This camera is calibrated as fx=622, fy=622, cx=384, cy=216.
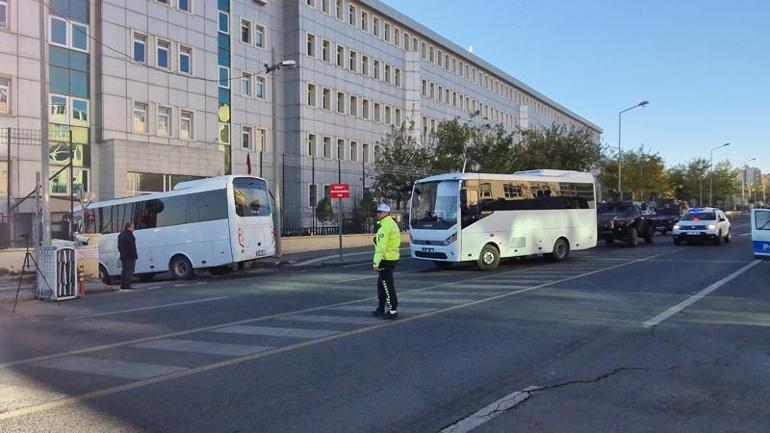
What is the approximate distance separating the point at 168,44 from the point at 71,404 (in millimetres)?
32809

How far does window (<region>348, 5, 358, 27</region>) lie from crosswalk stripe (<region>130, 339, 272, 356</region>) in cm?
4514

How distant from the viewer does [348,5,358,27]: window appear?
165ft

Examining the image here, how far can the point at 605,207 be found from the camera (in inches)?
1147

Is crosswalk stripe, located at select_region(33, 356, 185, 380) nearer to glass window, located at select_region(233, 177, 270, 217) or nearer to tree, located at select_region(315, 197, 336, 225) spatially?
glass window, located at select_region(233, 177, 270, 217)

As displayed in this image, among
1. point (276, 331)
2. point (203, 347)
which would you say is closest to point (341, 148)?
point (276, 331)

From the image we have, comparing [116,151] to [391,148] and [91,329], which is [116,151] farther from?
[91,329]

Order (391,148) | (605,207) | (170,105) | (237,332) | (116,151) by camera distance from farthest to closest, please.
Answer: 1. (391,148)
2. (170,105)
3. (116,151)
4. (605,207)
5. (237,332)

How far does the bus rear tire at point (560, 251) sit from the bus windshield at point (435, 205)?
4.99 metres

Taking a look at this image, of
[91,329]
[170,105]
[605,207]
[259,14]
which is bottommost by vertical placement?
[91,329]

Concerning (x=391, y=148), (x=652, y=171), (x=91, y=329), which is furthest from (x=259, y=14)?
(x=652, y=171)

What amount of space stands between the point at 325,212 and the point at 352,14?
1998cm

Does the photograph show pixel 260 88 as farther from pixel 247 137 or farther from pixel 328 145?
pixel 328 145

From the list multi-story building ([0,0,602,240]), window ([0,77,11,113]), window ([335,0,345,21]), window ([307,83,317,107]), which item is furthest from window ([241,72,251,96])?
window ([0,77,11,113])

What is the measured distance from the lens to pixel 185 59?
36062 millimetres
